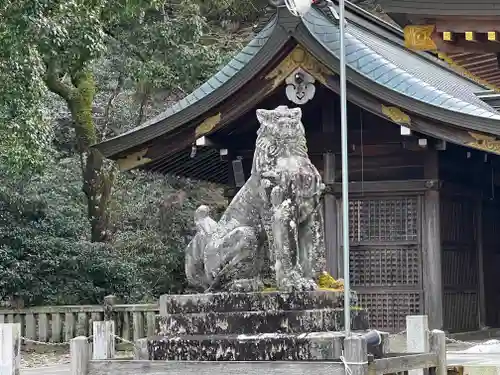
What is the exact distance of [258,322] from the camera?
795 cm

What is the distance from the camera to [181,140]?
571 inches

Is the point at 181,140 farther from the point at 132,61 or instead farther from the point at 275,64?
the point at 132,61

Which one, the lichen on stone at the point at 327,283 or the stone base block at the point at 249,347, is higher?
the lichen on stone at the point at 327,283

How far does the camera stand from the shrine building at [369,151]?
13.4 meters

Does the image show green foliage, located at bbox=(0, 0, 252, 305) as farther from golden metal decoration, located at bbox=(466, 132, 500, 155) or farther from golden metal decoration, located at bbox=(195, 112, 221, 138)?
golden metal decoration, located at bbox=(466, 132, 500, 155)

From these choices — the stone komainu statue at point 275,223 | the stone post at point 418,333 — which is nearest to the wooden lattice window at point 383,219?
the stone post at point 418,333

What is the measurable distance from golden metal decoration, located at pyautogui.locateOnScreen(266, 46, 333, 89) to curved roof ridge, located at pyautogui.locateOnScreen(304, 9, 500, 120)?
35 cm

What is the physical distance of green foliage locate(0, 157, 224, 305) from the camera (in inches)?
672

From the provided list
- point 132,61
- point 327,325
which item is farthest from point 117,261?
point 327,325

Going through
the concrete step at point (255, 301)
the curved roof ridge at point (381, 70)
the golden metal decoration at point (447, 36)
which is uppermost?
the curved roof ridge at point (381, 70)

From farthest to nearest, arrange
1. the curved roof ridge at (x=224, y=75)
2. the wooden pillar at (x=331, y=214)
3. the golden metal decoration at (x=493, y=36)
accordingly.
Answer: the curved roof ridge at (x=224, y=75), the wooden pillar at (x=331, y=214), the golden metal decoration at (x=493, y=36)

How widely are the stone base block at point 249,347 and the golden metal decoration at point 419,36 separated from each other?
3603 millimetres

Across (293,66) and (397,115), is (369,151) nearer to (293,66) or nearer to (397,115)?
(397,115)

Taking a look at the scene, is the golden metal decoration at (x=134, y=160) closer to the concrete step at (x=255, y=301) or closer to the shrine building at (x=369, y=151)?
the shrine building at (x=369, y=151)
